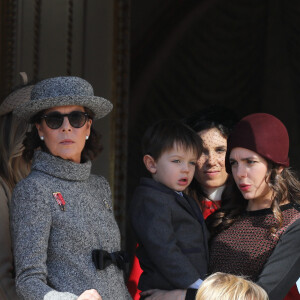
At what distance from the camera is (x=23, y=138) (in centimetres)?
289

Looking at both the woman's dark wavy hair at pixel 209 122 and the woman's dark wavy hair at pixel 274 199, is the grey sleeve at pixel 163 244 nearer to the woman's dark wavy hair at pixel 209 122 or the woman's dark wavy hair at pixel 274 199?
the woman's dark wavy hair at pixel 274 199

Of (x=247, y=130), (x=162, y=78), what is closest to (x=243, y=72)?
(x=162, y=78)

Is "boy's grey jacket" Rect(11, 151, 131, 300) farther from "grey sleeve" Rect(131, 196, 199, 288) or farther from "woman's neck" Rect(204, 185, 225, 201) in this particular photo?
"woman's neck" Rect(204, 185, 225, 201)

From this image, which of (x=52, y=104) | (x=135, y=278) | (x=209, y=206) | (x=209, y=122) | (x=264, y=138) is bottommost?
(x=135, y=278)

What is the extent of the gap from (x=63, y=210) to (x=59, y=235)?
0.08 metres

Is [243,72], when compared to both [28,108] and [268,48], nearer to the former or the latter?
[268,48]

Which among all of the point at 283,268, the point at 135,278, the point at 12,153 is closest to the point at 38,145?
the point at 12,153

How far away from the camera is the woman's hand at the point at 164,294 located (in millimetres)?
2828

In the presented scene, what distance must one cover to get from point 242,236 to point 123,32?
1.77 meters

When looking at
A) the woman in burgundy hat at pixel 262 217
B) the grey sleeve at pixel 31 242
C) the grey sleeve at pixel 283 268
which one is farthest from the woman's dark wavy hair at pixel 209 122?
the grey sleeve at pixel 31 242

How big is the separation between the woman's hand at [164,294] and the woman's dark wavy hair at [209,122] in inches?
26.9

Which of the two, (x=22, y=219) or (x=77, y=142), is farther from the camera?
(x=77, y=142)

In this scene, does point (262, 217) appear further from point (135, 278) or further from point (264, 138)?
point (135, 278)

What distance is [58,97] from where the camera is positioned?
8.64 ft
